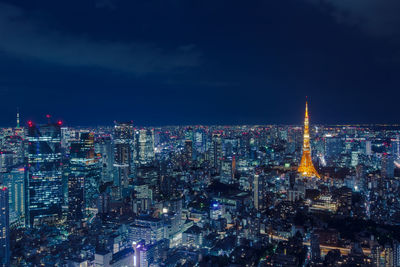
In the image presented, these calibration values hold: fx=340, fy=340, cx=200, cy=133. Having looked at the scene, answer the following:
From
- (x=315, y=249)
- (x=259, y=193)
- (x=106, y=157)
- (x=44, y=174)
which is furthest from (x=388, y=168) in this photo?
(x=44, y=174)

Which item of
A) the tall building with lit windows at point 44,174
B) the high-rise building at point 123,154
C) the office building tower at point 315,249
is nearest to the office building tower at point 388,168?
the office building tower at point 315,249

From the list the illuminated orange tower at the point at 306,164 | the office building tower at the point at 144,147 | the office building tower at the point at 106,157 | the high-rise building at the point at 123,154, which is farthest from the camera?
the office building tower at the point at 144,147

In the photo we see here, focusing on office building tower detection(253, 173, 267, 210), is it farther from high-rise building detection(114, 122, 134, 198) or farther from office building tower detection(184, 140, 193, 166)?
office building tower detection(184, 140, 193, 166)

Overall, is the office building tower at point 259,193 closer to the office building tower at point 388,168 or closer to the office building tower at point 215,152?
the office building tower at point 388,168

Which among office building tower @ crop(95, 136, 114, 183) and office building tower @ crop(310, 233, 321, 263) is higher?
office building tower @ crop(95, 136, 114, 183)

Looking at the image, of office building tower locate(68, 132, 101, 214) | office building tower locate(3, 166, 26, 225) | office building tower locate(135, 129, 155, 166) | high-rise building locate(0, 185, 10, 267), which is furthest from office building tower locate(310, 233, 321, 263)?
office building tower locate(135, 129, 155, 166)

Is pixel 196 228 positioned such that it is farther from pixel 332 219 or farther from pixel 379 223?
pixel 379 223

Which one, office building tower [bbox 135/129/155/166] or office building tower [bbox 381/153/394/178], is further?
office building tower [bbox 135/129/155/166]

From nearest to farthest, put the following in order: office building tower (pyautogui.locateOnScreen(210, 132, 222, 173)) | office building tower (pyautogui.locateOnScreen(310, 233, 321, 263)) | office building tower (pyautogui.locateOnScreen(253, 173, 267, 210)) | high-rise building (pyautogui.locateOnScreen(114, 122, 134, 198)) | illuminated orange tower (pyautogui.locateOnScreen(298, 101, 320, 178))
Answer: office building tower (pyautogui.locateOnScreen(310, 233, 321, 263)) < office building tower (pyautogui.locateOnScreen(253, 173, 267, 210)) < illuminated orange tower (pyautogui.locateOnScreen(298, 101, 320, 178)) < high-rise building (pyautogui.locateOnScreen(114, 122, 134, 198)) < office building tower (pyautogui.locateOnScreen(210, 132, 222, 173))
